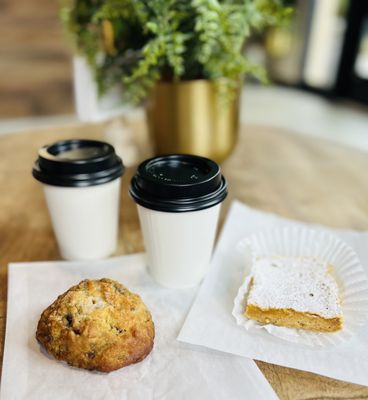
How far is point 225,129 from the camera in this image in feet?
3.24

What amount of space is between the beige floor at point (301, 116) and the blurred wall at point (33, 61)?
0.33 ft

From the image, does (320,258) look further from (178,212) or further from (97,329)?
(97,329)

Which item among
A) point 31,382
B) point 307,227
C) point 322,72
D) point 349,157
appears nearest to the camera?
point 31,382

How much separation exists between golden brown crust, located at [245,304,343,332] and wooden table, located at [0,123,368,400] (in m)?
0.07

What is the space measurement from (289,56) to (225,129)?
4.14 m

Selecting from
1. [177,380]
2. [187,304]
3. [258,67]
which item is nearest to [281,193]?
[258,67]

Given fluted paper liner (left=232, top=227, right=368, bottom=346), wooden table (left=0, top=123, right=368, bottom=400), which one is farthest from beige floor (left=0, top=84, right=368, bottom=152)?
fluted paper liner (left=232, top=227, right=368, bottom=346)

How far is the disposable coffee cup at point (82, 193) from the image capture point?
26.2 inches

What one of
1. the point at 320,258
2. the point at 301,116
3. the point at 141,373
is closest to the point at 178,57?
the point at 320,258

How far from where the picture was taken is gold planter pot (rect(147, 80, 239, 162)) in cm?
92

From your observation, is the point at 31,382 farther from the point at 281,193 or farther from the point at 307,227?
the point at 281,193

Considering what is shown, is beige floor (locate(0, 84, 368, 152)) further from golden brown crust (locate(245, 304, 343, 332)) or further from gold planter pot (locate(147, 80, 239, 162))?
golden brown crust (locate(245, 304, 343, 332))

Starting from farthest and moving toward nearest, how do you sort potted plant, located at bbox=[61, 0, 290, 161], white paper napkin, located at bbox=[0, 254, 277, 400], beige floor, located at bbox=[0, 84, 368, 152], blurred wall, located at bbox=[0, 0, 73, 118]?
1. beige floor, located at bbox=[0, 84, 368, 152]
2. blurred wall, located at bbox=[0, 0, 73, 118]
3. potted plant, located at bbox=[61, 0, 290, 161]
4. white paper napkin, located at bbox=[0, 254, 277, 400]

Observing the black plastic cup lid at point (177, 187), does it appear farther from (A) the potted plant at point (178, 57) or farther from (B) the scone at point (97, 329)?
(A) the potted plant at point (178, 57)
